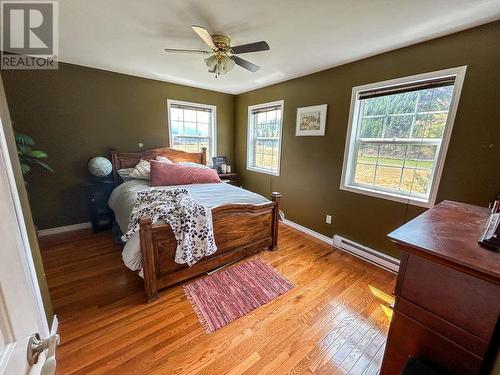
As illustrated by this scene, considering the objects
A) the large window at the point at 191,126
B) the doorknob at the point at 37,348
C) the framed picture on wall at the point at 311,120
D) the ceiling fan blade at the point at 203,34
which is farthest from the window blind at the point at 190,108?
the doorknob at the point at 37,348

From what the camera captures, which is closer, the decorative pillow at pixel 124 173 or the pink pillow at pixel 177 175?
the pink pillow at pixel 177 175

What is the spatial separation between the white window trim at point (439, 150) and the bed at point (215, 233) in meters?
0.99

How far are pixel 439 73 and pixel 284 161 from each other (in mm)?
2067

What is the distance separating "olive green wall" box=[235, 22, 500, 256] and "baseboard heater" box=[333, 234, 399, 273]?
7cm

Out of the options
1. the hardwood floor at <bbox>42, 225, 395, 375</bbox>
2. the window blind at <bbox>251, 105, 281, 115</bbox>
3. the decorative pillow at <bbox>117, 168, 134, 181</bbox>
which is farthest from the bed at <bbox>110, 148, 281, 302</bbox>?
the window blind at <bbox>251, 105, 281, 115</bbox>

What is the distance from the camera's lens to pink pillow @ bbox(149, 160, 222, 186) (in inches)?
114

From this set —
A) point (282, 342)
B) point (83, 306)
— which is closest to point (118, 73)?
point (83, 306)

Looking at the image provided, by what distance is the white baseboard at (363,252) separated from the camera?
90.1 inches

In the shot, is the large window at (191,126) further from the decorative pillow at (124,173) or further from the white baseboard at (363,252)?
the white baseboard at (363,252)

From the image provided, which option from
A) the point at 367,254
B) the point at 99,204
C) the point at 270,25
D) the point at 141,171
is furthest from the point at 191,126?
the point at 367,254

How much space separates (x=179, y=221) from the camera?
5.97ft

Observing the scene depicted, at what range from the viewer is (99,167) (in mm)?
2908

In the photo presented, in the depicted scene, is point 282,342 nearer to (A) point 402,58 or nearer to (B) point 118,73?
(A) point 402,58

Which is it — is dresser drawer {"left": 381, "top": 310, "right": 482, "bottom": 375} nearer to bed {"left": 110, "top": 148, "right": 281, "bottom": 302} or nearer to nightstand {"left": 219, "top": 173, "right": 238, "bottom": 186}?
bed {"left": 110, "top": 148, "right": 281, "bottom": 302}
